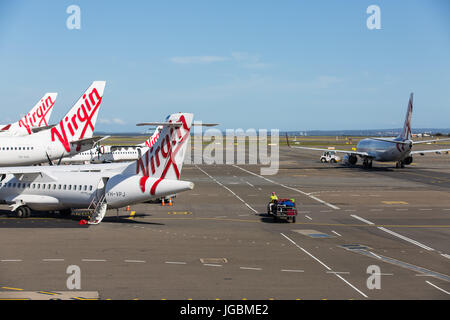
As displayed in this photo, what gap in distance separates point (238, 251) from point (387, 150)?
6298 centimetres

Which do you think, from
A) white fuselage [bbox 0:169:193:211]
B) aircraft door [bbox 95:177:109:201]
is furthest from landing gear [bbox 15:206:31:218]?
aircraft door [bbox 95:177:109:201]

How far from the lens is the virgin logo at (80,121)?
59281 millimetres

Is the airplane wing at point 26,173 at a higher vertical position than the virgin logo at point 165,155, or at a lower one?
lower

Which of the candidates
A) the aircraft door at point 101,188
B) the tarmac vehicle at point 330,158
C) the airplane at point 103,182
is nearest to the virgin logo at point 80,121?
the airplane at point 103,182

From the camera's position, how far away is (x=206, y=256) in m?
29.1

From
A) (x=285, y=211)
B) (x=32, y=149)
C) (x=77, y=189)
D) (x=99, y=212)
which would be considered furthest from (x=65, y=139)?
(x=285, y=211)

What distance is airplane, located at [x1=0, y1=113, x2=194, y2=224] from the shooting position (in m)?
36.8

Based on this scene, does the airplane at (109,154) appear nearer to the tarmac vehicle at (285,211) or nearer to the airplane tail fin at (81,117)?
the airplane tail fin at (81,117)

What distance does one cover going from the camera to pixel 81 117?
59.6 meters

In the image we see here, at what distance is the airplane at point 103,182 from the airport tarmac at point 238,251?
1705mm

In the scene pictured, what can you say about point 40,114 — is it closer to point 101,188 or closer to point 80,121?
point 80,121

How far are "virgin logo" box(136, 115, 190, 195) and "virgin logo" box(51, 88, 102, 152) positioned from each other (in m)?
23.8
